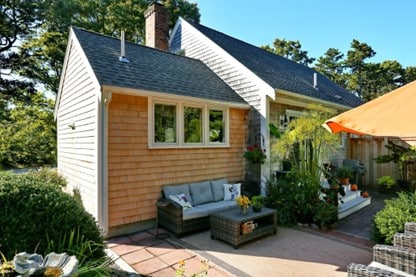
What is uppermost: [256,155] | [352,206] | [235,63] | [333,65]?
[333,65]

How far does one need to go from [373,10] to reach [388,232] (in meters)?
9.22

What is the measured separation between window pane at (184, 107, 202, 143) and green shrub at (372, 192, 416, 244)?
4386mm

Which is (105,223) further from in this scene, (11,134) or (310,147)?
(11,134)

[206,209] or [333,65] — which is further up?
[333,65]

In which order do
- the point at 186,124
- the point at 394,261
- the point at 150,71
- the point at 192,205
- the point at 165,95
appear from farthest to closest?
the point at 150,71 → the point at 186,124 → the point at 192,205 → the point at 165,95 → the point at 394,261

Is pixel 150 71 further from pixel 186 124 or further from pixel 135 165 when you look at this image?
pixel 135 165

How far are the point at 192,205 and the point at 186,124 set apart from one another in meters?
2.07

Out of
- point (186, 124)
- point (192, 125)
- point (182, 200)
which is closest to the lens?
point (182, 200)

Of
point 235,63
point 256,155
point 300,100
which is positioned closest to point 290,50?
point 300,100

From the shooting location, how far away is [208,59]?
9.69 meters

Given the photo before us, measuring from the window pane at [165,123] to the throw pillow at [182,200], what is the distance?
4.52 feet

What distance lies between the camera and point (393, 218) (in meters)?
4.35

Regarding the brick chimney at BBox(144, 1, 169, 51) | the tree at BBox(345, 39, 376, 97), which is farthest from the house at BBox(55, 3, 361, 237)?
the tree at BBox(345, 39, 376, 97)

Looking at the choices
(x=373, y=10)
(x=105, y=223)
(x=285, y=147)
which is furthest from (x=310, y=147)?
(x=373, y=10)
